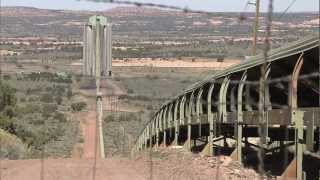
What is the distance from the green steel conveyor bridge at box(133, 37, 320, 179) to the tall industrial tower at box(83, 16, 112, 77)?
258 centimetres

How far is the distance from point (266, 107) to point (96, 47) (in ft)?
11.4

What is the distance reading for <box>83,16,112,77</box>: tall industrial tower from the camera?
14289 mm

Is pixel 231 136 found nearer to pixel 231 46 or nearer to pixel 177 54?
pixel 177 54

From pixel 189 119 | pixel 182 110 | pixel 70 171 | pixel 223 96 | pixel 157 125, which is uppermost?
pixel 223 96

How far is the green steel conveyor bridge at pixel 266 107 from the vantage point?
11.2m

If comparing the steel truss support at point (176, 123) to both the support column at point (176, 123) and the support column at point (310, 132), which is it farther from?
the support column at point (310, 132)

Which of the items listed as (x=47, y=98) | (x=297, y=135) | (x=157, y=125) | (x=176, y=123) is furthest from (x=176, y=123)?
(x=47, y=98)

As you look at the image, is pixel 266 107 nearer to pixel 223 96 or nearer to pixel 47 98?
pixel 223 96

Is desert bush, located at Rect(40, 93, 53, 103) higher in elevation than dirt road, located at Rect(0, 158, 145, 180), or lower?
higher

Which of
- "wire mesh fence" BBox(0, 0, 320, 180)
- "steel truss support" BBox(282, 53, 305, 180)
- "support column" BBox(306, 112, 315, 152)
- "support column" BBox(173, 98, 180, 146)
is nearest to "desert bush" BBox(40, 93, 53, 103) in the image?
"wire mesh fence" BBox(0, 0, 320, 180)

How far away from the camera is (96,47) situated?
14156 millimetres

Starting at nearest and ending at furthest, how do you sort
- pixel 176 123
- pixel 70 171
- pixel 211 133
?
pixel 70 171, pixel 211 133, pixel 176 123

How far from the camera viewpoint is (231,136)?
19.2 metres

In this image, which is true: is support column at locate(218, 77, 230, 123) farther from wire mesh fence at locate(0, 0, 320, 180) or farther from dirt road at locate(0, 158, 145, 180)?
dirt road at locate(0, 158, 145, 180)
